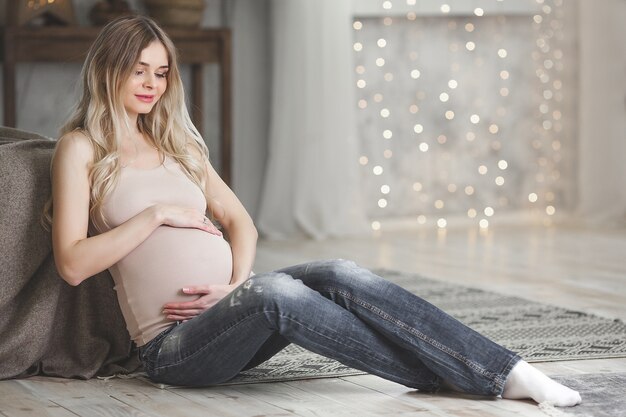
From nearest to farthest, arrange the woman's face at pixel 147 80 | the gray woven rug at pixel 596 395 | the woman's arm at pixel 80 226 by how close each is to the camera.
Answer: the gray woven rug at pixel 596 395 < the woman's arm at pixel 80 226 < the woman's face at pixel 147 80

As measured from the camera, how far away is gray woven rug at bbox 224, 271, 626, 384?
249 centimetres

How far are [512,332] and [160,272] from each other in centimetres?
113

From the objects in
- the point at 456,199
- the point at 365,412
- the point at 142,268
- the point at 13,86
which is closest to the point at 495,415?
the point at 365,412

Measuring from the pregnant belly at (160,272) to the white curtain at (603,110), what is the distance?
13.1 feet

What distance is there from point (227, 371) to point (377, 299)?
346 mm

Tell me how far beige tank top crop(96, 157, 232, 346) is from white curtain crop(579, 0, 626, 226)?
3930 millimetres

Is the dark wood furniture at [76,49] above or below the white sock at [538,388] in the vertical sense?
above

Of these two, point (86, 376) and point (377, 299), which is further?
point (86, 376)

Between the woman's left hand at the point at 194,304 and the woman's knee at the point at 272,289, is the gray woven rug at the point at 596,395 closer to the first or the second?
the woman's knee at the point at 272,289

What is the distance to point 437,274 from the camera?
165 inches

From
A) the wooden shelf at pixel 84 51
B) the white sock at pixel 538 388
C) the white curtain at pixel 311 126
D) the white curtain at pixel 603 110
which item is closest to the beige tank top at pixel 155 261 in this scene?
the white sock at pixel 538 388

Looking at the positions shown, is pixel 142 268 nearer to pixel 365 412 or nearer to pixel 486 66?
pixel 365 412

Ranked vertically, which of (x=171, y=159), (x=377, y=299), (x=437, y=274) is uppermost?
(x=171, y=159)

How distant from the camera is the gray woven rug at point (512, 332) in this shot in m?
2.49
